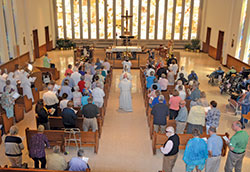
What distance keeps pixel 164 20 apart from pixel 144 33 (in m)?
2.55

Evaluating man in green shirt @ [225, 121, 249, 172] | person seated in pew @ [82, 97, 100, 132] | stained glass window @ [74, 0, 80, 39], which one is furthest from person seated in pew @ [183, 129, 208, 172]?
stained glass window @ [74, 0, 80, 39]

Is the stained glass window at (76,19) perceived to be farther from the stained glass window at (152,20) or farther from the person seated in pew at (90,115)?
the person seated in pew at (90,115)

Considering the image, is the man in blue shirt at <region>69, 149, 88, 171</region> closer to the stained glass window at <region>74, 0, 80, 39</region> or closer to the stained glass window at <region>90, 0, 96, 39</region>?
the stained glass window at <region>90, 0, 96, 39</region>

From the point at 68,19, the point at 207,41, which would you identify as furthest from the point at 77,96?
the point at 68,19

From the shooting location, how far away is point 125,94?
9.98 m

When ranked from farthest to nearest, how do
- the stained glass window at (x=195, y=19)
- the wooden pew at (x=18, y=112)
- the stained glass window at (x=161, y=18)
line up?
the stained glass window at (x=161, y=18)
the stained glass window at (x=195, y=19)
the wooden pew at (x=18, y=112)

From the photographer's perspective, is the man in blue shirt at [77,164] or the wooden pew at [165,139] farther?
the wooden pew at [165,139]

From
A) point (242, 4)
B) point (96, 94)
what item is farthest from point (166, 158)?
point (242, 4)

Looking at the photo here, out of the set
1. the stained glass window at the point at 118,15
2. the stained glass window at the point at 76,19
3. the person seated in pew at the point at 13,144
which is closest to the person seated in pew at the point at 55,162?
→ the person seated in pew at the point at 13,144

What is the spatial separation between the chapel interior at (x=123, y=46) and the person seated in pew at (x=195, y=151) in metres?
1.07

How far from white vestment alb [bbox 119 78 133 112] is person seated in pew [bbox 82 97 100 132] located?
260 centimetres

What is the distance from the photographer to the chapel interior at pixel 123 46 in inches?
303

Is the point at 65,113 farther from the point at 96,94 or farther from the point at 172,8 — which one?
the point at 172,8

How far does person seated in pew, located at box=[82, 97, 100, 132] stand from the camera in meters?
7.24
